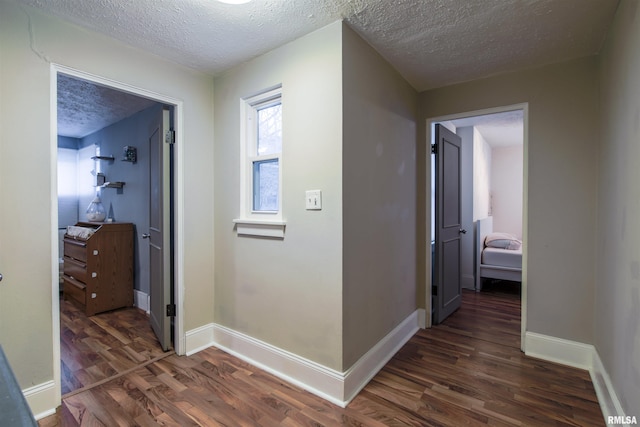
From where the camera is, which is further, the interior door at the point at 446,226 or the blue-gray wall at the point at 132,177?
the blue-gray wall at the point at 132,177

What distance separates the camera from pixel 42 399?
68.3 inches

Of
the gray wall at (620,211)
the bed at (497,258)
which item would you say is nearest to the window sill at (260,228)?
the gray wall at (620,211)

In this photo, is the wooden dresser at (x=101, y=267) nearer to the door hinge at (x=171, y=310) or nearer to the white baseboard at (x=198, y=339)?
the door hinge at (x=171, y=310)

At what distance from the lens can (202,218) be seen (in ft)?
8.39

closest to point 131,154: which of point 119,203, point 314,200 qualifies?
point 119,203

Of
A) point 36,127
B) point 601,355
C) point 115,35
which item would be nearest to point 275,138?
point 115,35

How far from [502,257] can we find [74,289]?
5464 millimetres

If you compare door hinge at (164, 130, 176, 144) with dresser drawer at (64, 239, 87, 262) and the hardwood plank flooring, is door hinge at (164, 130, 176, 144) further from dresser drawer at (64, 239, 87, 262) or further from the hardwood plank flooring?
dresser drawer at (64, 239, 87, 262)

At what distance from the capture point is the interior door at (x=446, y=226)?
306 centimetres

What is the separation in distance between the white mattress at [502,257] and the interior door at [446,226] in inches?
43.2

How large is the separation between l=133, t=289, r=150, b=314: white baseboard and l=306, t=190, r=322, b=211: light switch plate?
2.60 meters

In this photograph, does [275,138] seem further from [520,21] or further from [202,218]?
[520,21]

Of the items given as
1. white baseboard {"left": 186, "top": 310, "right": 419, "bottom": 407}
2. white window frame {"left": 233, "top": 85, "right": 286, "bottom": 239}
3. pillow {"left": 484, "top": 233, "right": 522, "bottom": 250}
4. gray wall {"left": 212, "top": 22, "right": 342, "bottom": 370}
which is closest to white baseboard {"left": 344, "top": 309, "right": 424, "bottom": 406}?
white baseboard {"left": 186, "top": 310, "right": 419, "bottom": 407}

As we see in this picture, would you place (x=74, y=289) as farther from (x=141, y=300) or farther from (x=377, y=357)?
(x=377, y=357)
